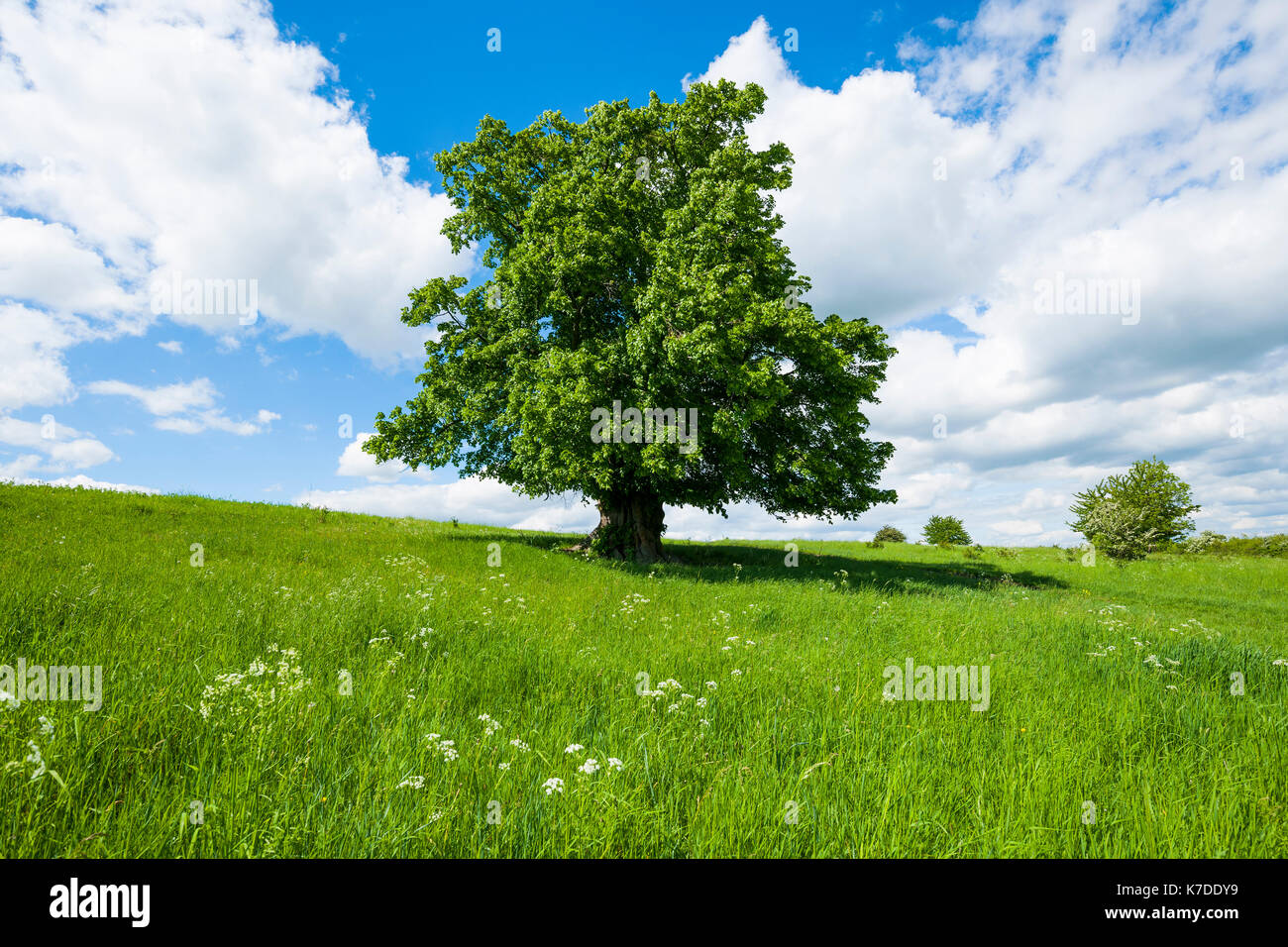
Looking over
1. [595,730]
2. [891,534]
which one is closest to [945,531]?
[891,534]

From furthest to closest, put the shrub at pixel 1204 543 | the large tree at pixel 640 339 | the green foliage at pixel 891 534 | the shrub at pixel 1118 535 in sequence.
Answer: the green foliage at pixel 891 534 → the shrub at pixel 1204 543 → the shrub at pixel 1118 535 → the large tree at pixel 640 339

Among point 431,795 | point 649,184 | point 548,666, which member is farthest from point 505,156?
point 431,795

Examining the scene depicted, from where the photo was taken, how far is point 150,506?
1962cm

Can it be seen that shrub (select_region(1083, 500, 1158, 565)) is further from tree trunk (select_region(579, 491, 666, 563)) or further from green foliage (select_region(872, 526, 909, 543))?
tree trunk (select_region(579, 491, 666, 563))

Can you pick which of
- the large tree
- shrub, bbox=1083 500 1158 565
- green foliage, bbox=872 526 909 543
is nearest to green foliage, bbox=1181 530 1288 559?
shrub, bbox=1083 500 1158 565

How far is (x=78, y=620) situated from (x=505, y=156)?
70.3 feet

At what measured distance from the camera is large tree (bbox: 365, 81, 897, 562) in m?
16.7

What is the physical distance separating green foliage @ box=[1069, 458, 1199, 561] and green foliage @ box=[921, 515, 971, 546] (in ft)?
36.6

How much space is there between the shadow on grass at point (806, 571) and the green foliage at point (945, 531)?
2648cm

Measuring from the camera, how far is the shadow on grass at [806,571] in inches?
664

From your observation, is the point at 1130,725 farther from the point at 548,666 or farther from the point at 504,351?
the point at 504,351

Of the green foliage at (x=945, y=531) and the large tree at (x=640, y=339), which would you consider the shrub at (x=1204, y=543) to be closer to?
the green foliage at (x=945, y=531)

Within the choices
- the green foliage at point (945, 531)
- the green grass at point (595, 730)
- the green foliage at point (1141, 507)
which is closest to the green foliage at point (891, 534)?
the green foliage at point (945, 531)
